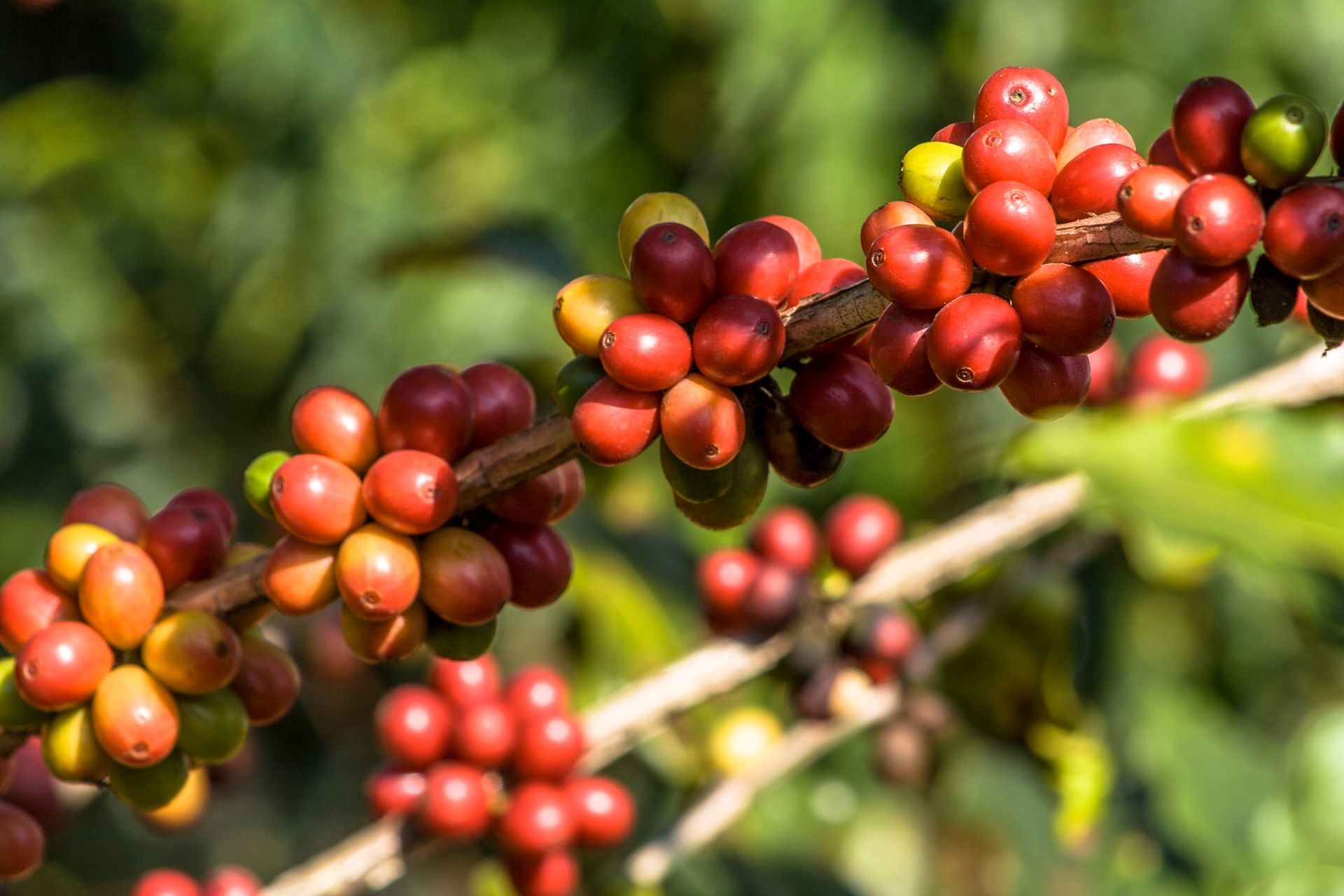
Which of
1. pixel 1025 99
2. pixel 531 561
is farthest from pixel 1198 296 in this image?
pixel 531 561

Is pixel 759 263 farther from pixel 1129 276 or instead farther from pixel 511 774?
pixel 511 774

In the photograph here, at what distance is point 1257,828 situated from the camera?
9.48ft

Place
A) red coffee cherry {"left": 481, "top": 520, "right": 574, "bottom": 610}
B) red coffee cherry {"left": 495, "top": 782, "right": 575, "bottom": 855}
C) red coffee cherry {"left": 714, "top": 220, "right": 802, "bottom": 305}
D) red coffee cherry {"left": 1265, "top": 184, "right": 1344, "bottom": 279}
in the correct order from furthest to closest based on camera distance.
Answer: red coffee cherry {"left": 495, "top": 782, "right": 575, "bottom": 855}
red coffee cherry {"left": 481, "top": 520, "right": 574, "bottom": 610}
red coffee cherry {"left": 714, "top": 220, "right": 802, "bottom": 305}
red coffee cherry {"left": 1265, "top": 184, "right": 1344, "bottom": 279}

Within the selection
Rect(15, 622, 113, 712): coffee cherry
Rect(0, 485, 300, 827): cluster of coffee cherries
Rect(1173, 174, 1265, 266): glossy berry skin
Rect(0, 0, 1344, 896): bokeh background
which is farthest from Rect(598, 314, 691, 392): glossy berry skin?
Rect(0, 0, 1344, 896): bokeh background

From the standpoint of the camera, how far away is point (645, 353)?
1346mm

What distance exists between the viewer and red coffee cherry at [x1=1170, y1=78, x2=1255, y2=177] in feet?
3.74

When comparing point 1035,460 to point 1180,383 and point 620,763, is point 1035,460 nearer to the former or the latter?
point 1180,383

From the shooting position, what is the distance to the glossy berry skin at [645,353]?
52.9 inches

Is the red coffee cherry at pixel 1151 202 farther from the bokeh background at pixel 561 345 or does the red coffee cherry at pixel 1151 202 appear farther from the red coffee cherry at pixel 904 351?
the bokeh background at pixel 561 345

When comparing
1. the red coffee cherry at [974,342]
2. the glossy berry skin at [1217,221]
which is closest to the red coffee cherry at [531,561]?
the red coffee cherry at [974,342]

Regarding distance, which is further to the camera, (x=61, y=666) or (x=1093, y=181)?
(x=61, y=666)

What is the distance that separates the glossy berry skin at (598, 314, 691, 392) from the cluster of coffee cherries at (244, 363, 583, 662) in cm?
22

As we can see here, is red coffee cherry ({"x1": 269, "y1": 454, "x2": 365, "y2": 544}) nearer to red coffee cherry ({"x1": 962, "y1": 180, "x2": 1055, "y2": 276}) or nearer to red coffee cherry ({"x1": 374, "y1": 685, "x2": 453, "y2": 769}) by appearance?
red coffee cherry ({"x1": 962, "y1": 180, "x2": 1055, "y2": 276})

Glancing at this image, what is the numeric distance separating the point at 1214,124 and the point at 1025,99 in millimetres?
217
